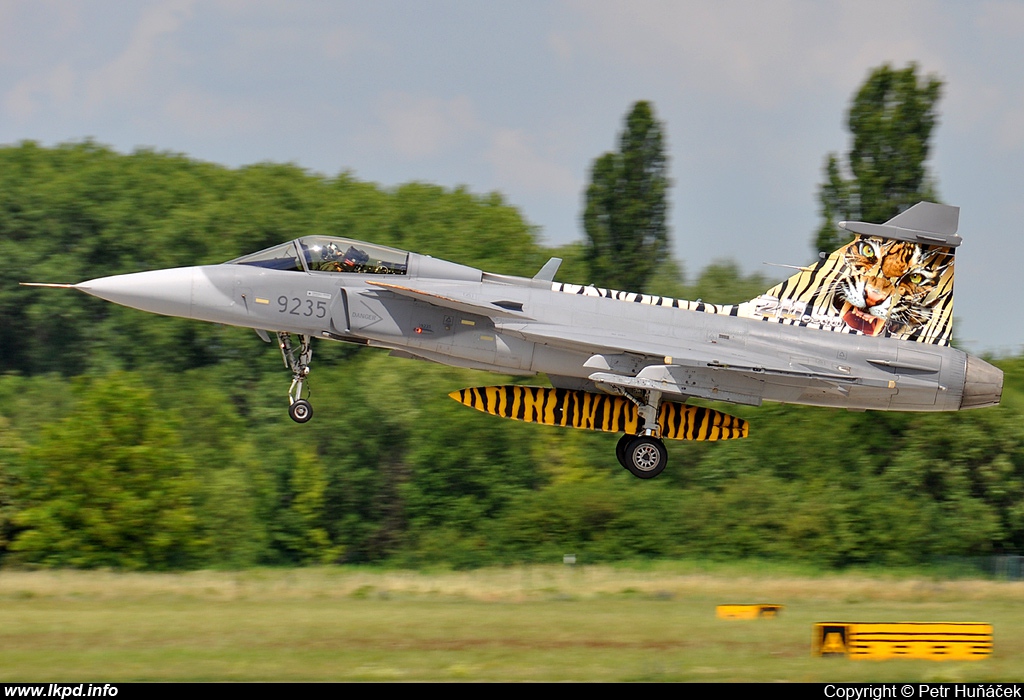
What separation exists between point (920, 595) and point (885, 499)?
14.0 meters

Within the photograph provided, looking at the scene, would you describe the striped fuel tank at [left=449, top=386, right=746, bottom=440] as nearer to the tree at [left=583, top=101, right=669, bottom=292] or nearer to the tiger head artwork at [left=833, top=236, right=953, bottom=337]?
the tiger head artwork at [left=833, top=236, right=953, bottom=337]

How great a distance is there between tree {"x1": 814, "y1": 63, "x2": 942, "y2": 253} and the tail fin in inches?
592

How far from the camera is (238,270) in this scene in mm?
19719

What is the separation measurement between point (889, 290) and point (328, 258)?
9952 mm

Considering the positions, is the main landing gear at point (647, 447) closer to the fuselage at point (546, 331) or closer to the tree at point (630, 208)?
the fuselage at point (546, 331)

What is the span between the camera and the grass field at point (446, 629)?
12.4 meters

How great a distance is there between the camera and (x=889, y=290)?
858 inches

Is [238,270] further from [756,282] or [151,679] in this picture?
[756,282]

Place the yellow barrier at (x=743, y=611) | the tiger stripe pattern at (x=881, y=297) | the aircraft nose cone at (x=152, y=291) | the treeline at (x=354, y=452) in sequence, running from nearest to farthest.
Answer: the yellow barrier at (x=743, y=611), the aircraft nose cone at (x=152, y=291), the tiger stripe pattern at (x=881, y=297), the treeline at (x=354, y=452)

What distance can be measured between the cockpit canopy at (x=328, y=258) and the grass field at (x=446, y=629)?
17.6 feet

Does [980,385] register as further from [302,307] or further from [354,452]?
[354,452]

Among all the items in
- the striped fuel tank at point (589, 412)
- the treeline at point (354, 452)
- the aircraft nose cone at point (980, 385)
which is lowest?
the treeline at point (354, 452)

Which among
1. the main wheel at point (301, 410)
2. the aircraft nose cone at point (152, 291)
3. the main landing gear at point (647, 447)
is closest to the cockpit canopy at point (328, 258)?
the aircraft nose cone at point (152, 291)

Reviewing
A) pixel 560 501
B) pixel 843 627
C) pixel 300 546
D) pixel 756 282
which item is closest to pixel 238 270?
pixel 843 627
